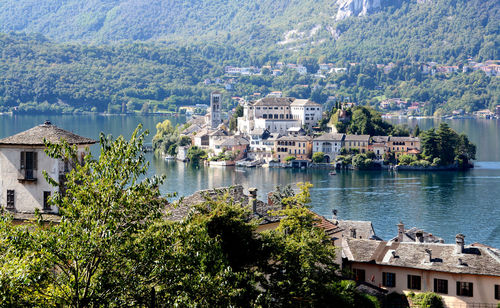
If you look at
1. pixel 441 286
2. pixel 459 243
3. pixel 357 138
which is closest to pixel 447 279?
pixel 441 286

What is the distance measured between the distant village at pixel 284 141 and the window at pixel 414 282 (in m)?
55.2

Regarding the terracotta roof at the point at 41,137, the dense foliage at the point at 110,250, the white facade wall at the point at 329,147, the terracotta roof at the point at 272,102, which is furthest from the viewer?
the terracotta roof at the point at 272,102

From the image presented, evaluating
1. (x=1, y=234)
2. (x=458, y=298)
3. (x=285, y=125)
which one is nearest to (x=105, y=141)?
(x=1, y=234)

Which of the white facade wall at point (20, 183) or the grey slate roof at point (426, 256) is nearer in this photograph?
the white facade wall at point (20, 183)

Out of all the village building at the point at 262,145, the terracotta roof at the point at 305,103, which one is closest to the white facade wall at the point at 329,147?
the village building at the point at 262,145

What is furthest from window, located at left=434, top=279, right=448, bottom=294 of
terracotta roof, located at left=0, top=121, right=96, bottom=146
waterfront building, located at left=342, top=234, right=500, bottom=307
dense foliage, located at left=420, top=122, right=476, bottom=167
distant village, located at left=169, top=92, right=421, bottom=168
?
distant village, located at left=169, top=92, right=421, bottom=168

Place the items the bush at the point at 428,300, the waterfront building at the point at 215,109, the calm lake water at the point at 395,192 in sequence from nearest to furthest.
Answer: the bush at the point at 428,300 < the calm lake water at the point at 395,192 < the waterfront building at the point at 215,109

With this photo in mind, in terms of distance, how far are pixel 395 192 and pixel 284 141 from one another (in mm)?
24198

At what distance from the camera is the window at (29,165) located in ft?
45.2

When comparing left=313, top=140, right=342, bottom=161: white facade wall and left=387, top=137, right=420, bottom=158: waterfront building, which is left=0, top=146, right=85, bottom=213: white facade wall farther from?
left=387, top=137, right=420, bottom=158: waterfront building

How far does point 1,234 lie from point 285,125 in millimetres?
79352

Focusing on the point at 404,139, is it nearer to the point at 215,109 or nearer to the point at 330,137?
the point at 330,137

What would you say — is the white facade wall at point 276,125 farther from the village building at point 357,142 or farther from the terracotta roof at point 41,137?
the terracotta roof at point 41,137

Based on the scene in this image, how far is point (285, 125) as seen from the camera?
86.8 metres
